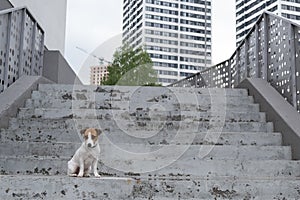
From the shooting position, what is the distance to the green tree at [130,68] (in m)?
11.9

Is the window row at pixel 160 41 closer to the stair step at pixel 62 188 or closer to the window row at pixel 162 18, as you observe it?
the window row at pixel 162 18

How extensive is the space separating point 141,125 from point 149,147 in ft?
1.44

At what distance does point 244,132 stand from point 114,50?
10571mm

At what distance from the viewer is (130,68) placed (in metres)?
12.7

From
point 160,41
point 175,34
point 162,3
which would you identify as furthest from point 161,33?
point 175,34

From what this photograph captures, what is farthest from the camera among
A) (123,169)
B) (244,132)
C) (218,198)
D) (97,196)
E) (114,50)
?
(114,50)

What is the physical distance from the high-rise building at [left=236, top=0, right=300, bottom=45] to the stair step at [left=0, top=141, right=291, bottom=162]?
38830mm

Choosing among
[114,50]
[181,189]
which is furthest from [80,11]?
[181,189]

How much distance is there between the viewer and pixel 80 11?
45.2 feet

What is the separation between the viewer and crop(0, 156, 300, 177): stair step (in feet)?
9.15

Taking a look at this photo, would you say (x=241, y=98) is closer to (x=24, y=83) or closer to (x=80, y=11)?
(x=24, y=83)

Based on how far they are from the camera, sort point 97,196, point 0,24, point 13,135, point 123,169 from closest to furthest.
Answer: point 97,196 < point 123,169 < point 13,135 < point 0,24

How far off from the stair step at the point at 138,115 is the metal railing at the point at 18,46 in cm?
59

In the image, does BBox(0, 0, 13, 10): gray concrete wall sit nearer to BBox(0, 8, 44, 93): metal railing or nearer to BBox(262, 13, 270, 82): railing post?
BBox(0, 8, 44, 93): metal railing
